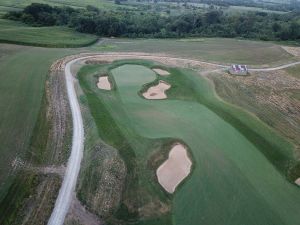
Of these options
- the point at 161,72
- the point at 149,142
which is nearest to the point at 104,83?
the point at 161,72

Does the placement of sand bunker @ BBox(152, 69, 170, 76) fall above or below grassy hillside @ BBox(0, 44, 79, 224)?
below

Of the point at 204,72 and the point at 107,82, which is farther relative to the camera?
the point at 204,72

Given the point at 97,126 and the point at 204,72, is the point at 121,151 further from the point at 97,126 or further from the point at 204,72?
the point at 204,72

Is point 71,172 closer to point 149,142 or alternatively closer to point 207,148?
point 149,142

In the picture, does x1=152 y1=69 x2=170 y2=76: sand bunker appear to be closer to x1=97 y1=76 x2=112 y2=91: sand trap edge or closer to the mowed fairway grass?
the mowed fairway grass

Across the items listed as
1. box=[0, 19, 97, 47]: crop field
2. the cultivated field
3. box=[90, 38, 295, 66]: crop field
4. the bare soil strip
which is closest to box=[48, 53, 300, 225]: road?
the cultivated field

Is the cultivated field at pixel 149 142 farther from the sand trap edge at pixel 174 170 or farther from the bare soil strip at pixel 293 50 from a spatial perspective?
the bare soil strip at pixel 293 50

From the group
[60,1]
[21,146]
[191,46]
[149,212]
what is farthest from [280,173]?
[60,1]
